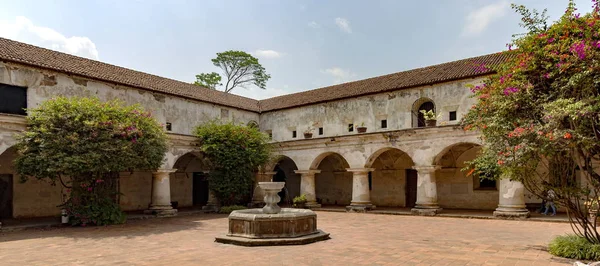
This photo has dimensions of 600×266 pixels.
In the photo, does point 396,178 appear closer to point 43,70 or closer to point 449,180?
point 449,180

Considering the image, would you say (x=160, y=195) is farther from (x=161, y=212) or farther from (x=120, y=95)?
(x=120, y=95)

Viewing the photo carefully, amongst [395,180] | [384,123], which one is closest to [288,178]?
[395,180]

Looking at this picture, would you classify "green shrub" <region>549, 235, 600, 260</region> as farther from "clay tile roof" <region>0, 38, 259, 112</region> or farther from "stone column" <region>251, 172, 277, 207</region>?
"clay tile roof" <region>0, 38, 259, 112</region>

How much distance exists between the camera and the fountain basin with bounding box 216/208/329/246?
32.6 feet

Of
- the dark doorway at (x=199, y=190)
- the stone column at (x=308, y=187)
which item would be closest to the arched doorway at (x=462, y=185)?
the stone column at (x=308, y=187)

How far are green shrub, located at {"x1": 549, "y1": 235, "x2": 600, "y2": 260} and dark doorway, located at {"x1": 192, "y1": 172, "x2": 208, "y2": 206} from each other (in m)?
20.0

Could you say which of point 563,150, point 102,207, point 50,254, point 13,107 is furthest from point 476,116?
point 13,107

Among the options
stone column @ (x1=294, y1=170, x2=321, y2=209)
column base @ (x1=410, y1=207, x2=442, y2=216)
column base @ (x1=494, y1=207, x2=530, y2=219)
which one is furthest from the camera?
stone column @ (x1=294, y1=170, x2=321, y2=209)

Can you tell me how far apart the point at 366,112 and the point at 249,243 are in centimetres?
1433

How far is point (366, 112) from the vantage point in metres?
22.8

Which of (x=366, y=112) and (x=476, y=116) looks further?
(x=366, y=112)

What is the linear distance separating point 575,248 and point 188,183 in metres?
20.7

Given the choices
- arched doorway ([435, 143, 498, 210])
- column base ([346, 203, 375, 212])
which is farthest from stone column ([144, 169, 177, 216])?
arched doorway ([435, 143, 498, 210])

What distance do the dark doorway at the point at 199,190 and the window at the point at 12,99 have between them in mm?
10563
